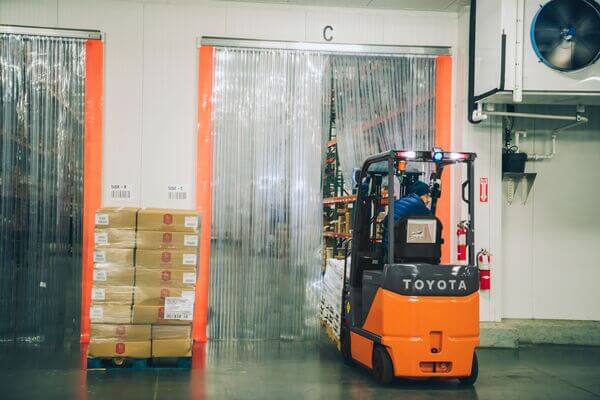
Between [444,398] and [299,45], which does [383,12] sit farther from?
[444,398]

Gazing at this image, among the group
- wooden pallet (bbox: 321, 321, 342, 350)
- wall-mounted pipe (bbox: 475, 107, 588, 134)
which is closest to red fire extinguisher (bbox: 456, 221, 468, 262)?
wall-mounted pipe (bbox: 475, 107, 588, 134)

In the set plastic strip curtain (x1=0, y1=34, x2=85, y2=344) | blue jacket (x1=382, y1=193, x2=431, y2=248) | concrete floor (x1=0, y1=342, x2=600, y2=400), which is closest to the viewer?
concrete floor (x1=0, y1=342, x2=600, y2=400)

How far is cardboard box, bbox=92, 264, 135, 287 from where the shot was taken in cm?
681

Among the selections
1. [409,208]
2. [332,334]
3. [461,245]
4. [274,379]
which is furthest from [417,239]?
[461,245]

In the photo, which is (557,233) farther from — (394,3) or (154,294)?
(154,294)

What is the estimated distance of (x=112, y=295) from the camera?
22.3 feet

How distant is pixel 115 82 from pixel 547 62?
5.07 metres

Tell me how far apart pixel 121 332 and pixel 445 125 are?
4.84 metres

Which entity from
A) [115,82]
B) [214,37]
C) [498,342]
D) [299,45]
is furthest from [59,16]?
[498,342]

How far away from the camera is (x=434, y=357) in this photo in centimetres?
607

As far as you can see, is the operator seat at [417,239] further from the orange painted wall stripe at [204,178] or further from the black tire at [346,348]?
the orange painted wall stripe at [204,178]

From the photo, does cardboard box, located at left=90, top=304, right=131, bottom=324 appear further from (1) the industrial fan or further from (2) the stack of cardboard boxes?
(1) the industrial fan

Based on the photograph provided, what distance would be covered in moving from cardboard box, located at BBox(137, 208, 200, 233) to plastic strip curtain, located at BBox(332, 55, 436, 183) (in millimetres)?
2435

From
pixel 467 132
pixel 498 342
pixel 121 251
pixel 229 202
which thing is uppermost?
pixel 467 132
